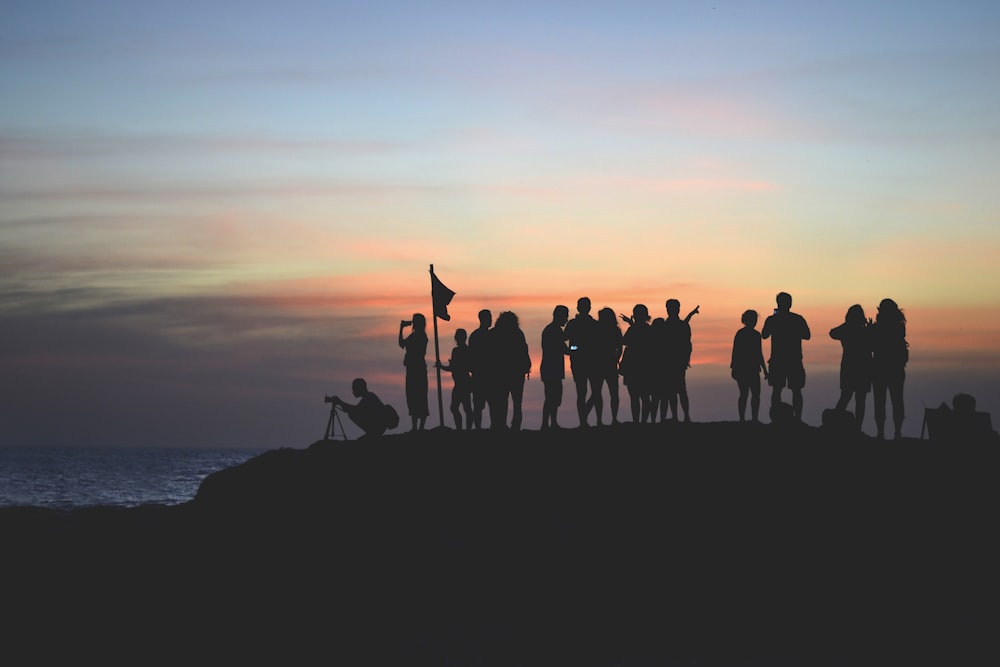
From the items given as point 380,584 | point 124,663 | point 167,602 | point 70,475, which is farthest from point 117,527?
point 70,475

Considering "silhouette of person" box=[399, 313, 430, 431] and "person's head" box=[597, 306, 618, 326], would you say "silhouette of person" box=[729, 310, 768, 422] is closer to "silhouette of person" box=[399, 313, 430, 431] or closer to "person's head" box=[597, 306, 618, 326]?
"person's head" box=[597, 306, 618, 326]

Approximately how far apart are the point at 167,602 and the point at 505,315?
904cm

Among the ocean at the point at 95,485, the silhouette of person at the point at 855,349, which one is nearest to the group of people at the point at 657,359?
the silhouette of person at the point at 855,349

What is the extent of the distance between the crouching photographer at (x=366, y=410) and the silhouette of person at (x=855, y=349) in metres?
9.85

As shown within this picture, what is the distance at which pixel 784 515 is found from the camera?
69.4 ft

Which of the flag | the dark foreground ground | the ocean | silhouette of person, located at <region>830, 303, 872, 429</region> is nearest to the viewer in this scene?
the dark foreground ground

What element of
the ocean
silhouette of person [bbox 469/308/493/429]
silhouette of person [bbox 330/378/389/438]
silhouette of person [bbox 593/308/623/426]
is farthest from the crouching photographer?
the ocean

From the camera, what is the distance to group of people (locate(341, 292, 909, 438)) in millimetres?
22703

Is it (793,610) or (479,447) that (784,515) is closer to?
(793,610)

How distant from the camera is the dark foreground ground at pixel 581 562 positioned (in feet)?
63.1

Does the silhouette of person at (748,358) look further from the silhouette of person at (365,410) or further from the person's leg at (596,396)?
the silhouette of person at (365,410)

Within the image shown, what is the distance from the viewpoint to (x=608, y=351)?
23.1 metres

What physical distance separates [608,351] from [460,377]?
3580 mm

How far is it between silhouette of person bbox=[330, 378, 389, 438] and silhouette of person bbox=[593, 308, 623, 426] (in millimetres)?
5146
